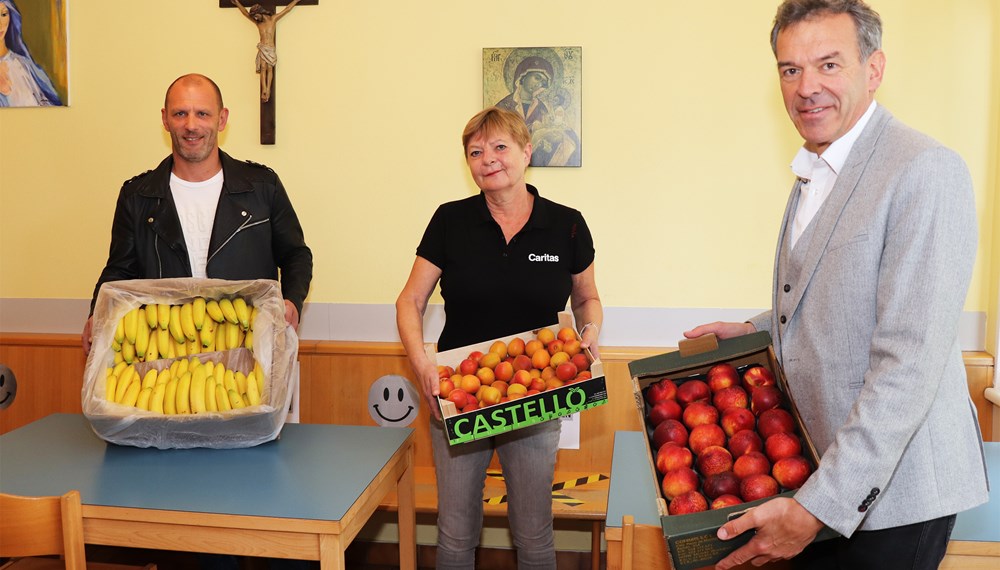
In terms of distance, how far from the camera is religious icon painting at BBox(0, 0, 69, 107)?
10.9 feet

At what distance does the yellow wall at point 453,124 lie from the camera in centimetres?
296

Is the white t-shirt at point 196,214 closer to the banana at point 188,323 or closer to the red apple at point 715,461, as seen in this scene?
the banana at point 188,323

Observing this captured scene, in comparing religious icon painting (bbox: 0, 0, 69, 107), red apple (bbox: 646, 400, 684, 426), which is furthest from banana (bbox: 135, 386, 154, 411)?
religious icon painting (bbox: 0, 0, 69, 107)

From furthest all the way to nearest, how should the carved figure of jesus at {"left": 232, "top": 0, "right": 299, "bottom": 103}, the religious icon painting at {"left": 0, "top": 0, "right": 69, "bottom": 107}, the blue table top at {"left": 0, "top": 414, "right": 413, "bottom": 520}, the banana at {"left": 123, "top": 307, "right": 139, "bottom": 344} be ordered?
the religious icon painting at {"left": 0, "top": 0, "right": 69, "bottom": 107} < the carved figure of jesus at {"left": 232, "top": 0, "right": 299, "bottom": 103} < the banana at {"left": 123, "top": 307, "right": 139, "bottom": 344} < the blue table top at {"left": 0, "top": 414, "right": 413, "bottom": 520}

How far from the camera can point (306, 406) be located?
3.32 meters

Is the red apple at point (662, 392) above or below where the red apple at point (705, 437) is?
above

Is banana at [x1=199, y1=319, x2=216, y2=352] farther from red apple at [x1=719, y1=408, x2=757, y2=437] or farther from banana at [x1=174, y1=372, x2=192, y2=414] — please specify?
red apple at [x1=719, y1=408, x2=757, y2=437]

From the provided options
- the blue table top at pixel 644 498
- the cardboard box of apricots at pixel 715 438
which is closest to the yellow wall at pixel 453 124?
the blue table top at pixel 644 498

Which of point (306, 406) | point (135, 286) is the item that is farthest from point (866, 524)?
point (306, 406)

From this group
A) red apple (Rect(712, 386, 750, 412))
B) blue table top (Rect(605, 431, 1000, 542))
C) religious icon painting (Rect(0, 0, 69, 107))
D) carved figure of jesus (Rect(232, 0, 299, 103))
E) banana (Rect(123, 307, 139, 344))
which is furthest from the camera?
religious icon painting (Rect(0, 0, 69, 107))

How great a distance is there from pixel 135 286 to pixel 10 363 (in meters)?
1.66

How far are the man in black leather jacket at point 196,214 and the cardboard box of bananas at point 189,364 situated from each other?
38cm

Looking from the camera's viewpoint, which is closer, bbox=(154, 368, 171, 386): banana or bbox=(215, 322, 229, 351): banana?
bbox=(154, 368, 171, 386): banana

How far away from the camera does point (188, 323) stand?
219cm
